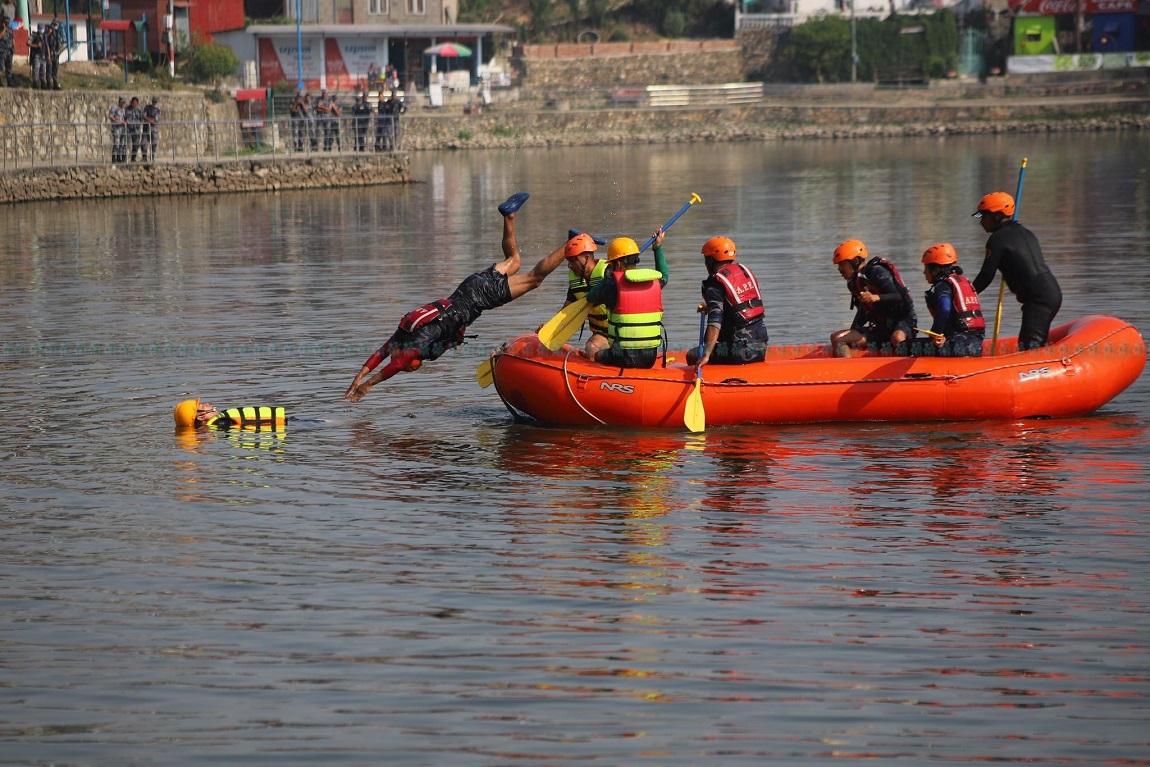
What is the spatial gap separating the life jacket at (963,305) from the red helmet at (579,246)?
2789mm

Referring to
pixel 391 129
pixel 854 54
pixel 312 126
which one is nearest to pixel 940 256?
pixel 312 126

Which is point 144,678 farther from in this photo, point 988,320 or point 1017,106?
point 1017,106

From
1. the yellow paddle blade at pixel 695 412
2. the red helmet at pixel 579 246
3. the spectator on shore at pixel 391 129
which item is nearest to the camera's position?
the yellow paddle blade at pixel 695 412

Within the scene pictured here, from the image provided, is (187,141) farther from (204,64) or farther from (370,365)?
(370,365)

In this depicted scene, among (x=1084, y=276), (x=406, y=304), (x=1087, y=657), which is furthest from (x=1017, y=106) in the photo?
(x=1087, y=657)

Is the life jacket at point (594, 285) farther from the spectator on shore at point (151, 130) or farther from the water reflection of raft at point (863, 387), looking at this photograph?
the spectator on shore at point (151, 130)

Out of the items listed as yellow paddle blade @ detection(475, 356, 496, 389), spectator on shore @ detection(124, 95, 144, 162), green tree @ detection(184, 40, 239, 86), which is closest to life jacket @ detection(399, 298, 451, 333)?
yellow paddle blade @ detection(475, 356, 496, 389)

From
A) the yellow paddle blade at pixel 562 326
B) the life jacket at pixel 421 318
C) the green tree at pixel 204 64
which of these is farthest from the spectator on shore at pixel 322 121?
the yellow paddle blade at pixel 562 326

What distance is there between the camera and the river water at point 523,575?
6.70m

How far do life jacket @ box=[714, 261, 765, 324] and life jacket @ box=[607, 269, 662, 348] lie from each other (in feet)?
1.70

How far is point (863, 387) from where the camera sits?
12125mm

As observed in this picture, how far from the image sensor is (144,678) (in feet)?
23.9

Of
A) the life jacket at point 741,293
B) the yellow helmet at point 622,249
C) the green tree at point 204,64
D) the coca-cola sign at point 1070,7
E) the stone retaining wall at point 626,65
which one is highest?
the coca-cola sign at point 1070,7

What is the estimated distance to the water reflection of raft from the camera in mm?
12117
